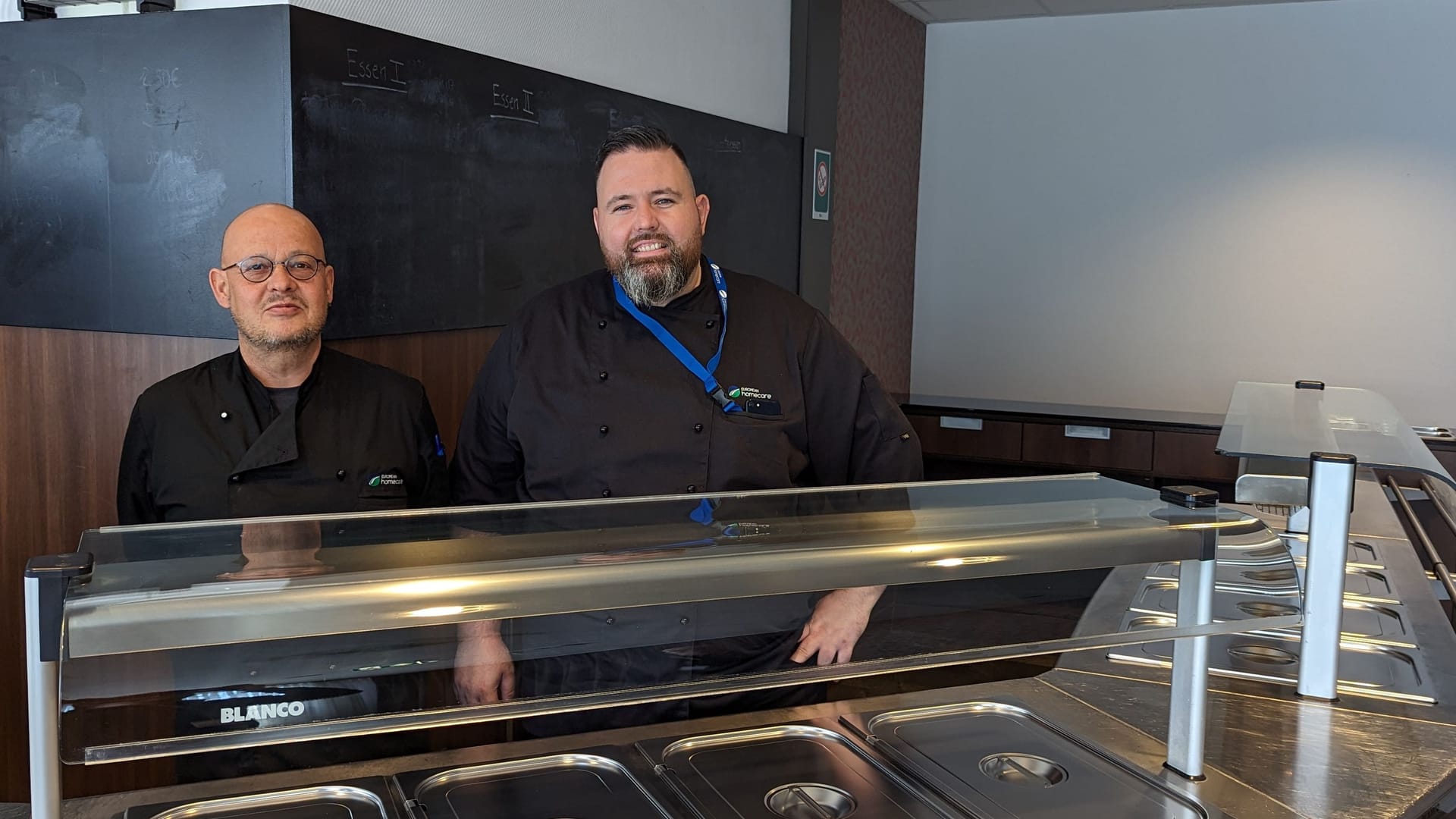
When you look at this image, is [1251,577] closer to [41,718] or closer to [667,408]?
[667,408]

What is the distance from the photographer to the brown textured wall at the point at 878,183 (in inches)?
201

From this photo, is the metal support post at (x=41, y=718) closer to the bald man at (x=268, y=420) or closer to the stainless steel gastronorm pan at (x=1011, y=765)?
the stainless steel gastronorm pan at (x=1011, y=765)

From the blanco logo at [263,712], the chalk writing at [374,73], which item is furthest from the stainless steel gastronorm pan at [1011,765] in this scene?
the chalk writing at [374,73]

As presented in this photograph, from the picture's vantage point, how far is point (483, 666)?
2.98 feet

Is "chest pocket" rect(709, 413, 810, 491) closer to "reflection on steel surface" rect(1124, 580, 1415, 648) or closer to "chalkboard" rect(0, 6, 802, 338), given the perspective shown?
"reflection on steel surface" rect(1124, 580, 1415, 648)

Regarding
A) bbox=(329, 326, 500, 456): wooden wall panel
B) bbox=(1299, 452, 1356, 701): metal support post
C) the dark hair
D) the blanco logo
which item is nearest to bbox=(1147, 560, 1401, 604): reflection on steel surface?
bbox=(1299, 452, 1356, 701): metal support post

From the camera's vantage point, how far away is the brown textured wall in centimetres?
511

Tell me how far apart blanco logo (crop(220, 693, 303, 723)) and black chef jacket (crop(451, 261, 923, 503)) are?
988 millimetres

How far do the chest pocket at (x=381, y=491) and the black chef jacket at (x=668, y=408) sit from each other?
93 mm

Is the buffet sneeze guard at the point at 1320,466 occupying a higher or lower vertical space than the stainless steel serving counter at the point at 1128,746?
higher

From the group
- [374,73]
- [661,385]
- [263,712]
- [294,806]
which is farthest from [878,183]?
[263,712]

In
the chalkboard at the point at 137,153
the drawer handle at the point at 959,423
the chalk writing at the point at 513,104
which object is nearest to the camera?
the chalkboard at the point at 137,153

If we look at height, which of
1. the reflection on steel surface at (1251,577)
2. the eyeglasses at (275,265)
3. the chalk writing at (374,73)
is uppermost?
the chalk writing at (374,73)

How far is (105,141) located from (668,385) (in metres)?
1.37
